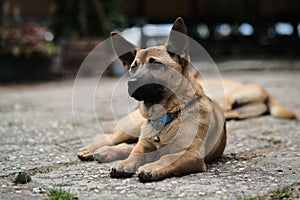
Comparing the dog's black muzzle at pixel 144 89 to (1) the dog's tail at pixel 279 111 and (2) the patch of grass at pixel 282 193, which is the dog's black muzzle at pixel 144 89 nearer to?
(2) the patch of grass at pixel 282 193

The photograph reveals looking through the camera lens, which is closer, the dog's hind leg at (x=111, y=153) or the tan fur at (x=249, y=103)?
the dog's hind leg at (x=111, y=153)

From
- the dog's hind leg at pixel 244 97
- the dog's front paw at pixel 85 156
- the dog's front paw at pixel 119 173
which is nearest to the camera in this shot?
the dog's front paw at pixel 119 173

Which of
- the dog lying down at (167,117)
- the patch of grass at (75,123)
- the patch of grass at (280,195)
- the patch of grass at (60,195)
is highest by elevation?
the dog lying down at (167,117)

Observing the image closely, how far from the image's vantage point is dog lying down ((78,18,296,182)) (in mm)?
2574

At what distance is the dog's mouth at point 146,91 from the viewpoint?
102 inches

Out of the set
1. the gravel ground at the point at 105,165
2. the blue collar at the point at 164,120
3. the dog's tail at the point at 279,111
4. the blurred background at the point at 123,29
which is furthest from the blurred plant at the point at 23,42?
the blue collar at the point at 164,120

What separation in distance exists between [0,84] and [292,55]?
802 cm

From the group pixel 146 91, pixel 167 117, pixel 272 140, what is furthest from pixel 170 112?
pixel 272 140

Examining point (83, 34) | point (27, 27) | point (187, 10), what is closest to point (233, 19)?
point (187, 10)

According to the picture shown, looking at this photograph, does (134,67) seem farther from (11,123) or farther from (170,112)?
(11,123)

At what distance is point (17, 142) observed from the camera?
145 inches

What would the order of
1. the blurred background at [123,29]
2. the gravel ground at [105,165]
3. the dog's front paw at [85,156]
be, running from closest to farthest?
the gravel ground at [105,165] → the dog's front paw at [85,156] → the blurred background at [123,29]

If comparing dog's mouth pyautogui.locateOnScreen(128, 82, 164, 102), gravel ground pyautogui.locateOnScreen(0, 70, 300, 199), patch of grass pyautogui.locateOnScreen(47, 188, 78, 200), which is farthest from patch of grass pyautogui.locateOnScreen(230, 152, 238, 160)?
patch of grass pyautogui.locateOnScreen(47, 188, 78, 200)

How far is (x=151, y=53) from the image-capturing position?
2725 millimetres
